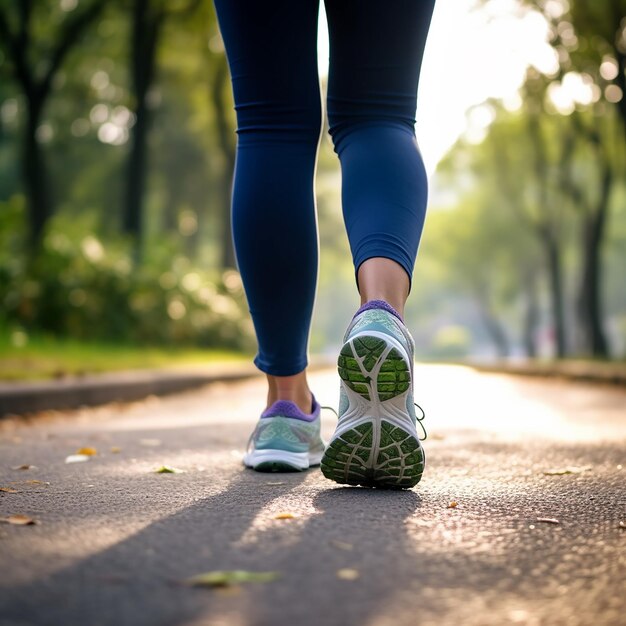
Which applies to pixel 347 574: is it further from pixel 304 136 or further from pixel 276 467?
pixel 304 136

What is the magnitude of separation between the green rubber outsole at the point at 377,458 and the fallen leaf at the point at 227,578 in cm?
77

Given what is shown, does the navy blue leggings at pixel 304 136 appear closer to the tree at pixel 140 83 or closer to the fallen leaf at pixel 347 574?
the fallen leaf at pixel 347 574

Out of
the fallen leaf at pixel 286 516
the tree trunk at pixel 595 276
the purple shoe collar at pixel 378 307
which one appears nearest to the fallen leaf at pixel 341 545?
the fallen leaf at pixel 286 516

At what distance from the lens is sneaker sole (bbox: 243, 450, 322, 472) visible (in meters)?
2.75

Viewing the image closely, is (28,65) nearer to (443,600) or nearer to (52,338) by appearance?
(52,338)

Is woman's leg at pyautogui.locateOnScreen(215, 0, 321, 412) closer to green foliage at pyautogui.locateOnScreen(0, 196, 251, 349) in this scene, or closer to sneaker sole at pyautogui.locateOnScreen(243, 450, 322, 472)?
sneaker sole at pyautogui.locateOnScreen(243, 450, 322, 472)

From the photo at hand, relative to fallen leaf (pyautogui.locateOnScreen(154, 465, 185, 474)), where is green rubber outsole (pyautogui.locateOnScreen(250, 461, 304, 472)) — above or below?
above

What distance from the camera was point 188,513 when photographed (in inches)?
80.1

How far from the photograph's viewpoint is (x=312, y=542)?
1.75m

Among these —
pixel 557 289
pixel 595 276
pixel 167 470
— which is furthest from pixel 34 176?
pixel 557 289

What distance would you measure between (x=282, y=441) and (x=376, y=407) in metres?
0.60

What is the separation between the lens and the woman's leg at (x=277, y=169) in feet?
8.53

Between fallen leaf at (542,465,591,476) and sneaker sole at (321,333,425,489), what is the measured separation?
62 cm

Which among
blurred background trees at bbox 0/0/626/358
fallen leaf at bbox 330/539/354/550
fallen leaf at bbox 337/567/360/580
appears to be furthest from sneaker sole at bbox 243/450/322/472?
blurred background trees at bbox 0/0/626/358
